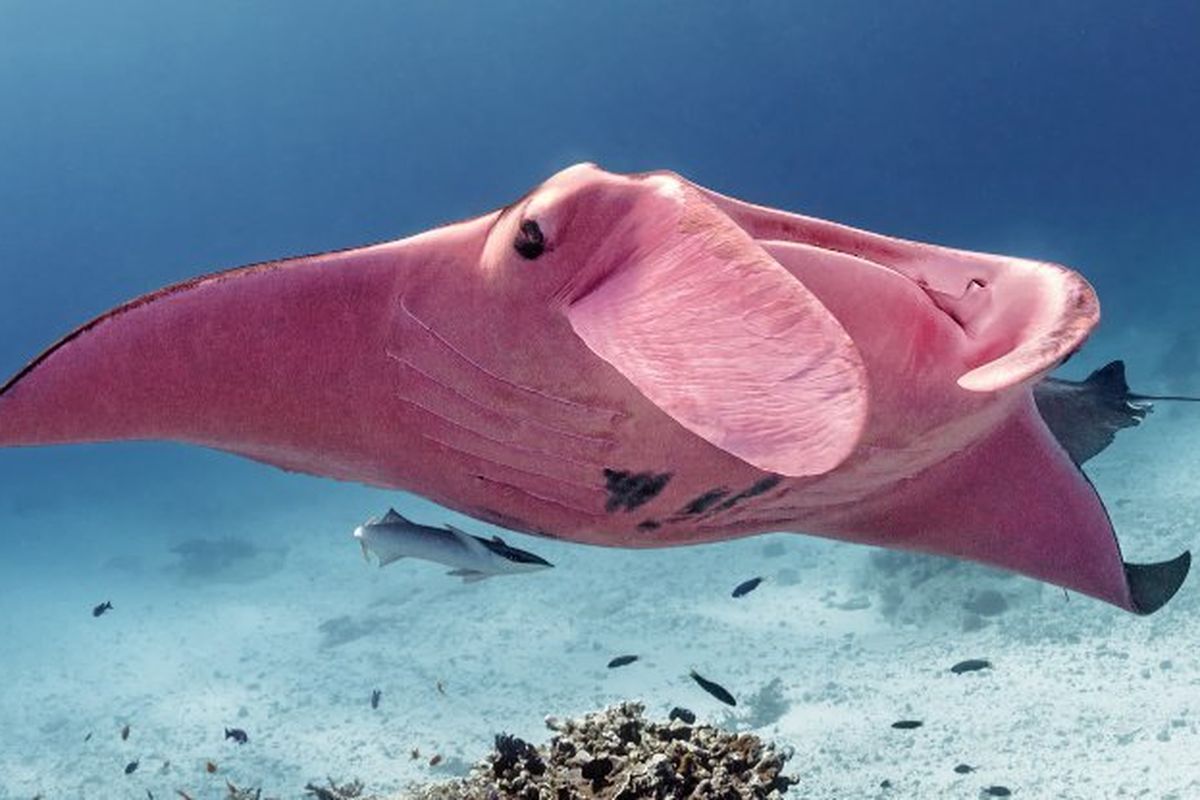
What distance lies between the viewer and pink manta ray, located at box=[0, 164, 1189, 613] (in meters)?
1.52

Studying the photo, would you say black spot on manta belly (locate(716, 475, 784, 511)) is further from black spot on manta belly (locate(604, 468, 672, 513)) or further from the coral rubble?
the coral rubble

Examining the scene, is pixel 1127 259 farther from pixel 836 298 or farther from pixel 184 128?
pixel 184 128

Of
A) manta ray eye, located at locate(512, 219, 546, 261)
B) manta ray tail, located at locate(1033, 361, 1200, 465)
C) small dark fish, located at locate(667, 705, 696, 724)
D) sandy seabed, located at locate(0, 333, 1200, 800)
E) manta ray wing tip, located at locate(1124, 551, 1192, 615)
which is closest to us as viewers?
manta ray eye, located at locate(512, 219, 546, 261)

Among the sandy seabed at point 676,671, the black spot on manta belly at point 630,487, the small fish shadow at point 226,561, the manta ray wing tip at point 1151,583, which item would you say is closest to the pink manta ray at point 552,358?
the black spot on manta belly at point 630,487

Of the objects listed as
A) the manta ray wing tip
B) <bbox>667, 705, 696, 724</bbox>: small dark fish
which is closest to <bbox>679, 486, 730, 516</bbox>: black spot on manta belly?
the manta ray wing tip

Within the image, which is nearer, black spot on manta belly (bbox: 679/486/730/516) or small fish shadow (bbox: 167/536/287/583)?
black spot on manta belly (bbox: 679/486/730/516)

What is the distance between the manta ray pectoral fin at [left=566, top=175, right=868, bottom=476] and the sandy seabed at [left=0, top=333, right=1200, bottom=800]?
827 cm

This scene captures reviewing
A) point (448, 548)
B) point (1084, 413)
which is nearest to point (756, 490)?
point (1084, 413)

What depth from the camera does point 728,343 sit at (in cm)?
121

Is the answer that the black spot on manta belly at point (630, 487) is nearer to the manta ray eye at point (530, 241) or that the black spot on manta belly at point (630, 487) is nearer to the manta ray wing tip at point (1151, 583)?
the manta ray eye at point (530, 241)

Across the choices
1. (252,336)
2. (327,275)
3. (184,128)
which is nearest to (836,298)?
(327,275)

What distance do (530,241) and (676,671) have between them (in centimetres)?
1144

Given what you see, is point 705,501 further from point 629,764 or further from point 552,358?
point 629,764

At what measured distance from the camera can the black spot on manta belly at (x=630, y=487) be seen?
6.04ft
